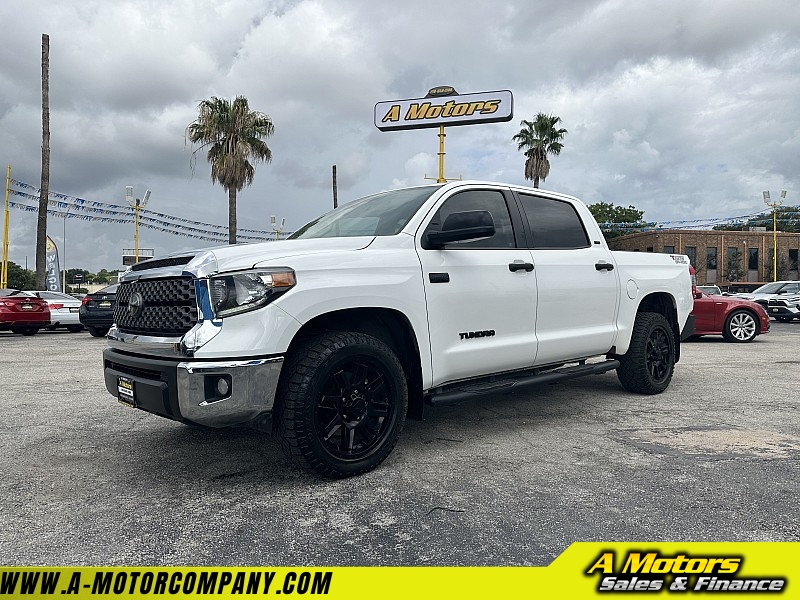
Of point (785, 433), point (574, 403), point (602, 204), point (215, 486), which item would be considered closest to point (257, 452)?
point (215, 486)

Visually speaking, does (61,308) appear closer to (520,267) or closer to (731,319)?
(520,267)

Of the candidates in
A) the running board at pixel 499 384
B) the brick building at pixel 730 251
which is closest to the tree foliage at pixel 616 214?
the brick building at pixel 730 251

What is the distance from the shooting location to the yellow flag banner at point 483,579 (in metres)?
2.20

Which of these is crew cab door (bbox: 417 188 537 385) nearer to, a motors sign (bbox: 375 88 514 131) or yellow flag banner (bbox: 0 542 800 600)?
yellow flag banner (bbox: 0 542 800 600)

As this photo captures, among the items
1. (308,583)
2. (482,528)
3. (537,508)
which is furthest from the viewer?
(537,508)

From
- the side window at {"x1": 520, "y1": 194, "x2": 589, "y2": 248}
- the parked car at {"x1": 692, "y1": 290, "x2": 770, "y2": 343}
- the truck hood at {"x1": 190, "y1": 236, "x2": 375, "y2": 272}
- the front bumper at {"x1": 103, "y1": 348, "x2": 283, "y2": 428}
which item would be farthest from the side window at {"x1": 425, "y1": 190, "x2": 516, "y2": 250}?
the parked car at {"x1": 692, "y1": 290, "x2": 770, "y2": 343}

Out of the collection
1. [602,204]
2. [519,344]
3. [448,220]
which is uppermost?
[602,204]

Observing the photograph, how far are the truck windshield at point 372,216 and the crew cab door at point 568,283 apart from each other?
3.45ft

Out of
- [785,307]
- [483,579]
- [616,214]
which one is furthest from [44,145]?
[616,214]

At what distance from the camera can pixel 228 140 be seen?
1064 inches

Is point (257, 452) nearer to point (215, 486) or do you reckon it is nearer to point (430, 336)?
point (215, 486)

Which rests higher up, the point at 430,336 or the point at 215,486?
the point at 430,336

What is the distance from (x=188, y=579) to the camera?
2.41 m

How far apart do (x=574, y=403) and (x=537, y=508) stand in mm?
2871
